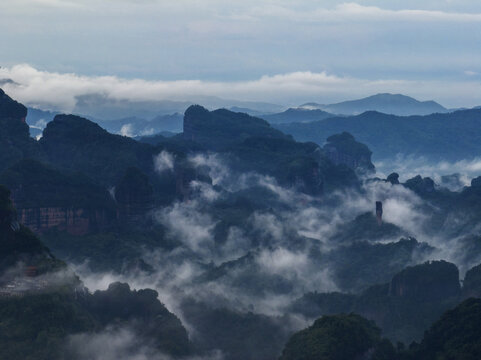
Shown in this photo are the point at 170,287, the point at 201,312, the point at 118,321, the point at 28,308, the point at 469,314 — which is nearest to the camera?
the point at 469,314

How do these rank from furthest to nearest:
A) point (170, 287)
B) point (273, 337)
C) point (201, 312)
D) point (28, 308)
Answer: point (170, 287) → point (201, 312) → point (273, 337) → point (28, 308)

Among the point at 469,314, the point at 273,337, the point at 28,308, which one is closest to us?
the point at 469,314

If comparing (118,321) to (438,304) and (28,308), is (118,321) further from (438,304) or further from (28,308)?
(438,304)

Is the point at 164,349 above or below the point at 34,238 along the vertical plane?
below

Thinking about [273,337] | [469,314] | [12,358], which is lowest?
[273,337]

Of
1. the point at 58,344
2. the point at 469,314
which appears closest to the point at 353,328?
the point at 469,314

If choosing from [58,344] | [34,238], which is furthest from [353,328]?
[34,238]

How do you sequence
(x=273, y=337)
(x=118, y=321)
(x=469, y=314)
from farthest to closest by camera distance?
(x=273, y=337)
(x=118, y=321)
(x=469, y=314)

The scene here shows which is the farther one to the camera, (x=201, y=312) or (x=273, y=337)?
(x=201, y=312)

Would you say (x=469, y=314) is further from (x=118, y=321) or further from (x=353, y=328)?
(x=118, y=321)
